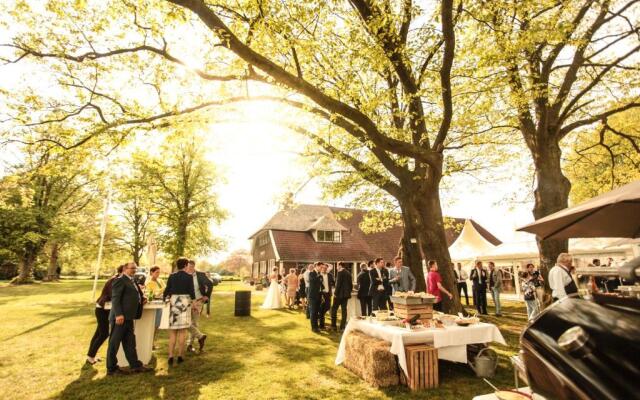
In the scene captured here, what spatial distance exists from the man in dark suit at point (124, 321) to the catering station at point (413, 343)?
450 cm

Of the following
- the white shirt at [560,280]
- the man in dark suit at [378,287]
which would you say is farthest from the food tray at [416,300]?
the man in dark suit at [378,287]

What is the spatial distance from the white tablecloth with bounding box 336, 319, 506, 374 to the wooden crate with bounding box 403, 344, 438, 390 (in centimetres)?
11

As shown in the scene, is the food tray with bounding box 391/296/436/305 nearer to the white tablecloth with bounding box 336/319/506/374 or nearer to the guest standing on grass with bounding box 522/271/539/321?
the white tablecloth with bounding box 336/319/506/374

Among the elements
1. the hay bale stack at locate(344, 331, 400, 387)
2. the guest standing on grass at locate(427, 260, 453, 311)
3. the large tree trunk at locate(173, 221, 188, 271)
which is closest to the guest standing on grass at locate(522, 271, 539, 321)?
the guest standing on grass at locate(427, 260, 453, 311)

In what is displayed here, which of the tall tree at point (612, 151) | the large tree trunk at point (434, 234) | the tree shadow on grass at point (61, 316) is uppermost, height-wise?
the tall tree at point (612, 151)

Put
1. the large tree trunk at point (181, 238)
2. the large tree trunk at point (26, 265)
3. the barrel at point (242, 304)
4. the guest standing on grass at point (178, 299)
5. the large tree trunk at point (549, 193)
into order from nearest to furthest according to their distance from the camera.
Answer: the guest standing on grass at point (178, 299) < the large tree trunk at point (549, 193) < the barrel at point (242, 304) < the large tree trunk at point (181, 238) < the large tree trunk at point (26, 265)

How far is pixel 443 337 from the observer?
5.93m

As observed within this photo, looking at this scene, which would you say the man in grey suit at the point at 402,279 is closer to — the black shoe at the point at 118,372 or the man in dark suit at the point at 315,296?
the man in dark suit at the point at 315,296

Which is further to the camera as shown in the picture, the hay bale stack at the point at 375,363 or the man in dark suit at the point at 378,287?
the man in dark suit at the point at 378,287

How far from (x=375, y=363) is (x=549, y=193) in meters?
9.18

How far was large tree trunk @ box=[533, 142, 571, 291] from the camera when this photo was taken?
10.9 m

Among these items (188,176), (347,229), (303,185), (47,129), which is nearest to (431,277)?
(303,185)

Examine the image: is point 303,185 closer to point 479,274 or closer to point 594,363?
point 479,274

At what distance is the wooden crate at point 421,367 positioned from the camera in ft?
18.6
